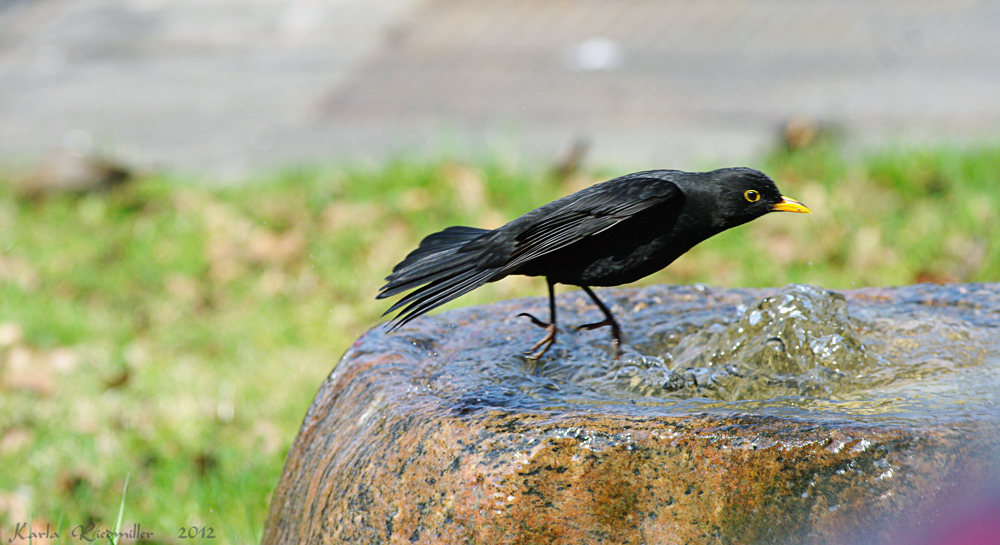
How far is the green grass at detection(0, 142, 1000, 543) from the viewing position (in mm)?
3682

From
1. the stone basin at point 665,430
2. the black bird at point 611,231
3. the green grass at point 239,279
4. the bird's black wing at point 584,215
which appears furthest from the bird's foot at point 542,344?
the green grass at point 239,279

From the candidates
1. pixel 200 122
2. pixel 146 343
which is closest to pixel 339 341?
pixel 146 343

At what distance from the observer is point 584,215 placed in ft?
6.63

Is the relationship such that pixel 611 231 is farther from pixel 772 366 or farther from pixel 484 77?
pixel 484 77

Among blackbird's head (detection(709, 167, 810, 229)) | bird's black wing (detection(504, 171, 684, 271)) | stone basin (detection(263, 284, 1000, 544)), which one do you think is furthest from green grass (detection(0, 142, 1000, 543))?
blackbird's head (detection(709, 167, 810, 229))

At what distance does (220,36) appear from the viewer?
1000 cm

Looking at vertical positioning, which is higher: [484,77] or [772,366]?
[484,77]

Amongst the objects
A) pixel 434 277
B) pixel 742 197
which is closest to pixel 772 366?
pixel 742 197

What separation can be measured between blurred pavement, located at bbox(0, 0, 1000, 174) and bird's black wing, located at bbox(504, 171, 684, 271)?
3.71m

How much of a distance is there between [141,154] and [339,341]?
3090mm

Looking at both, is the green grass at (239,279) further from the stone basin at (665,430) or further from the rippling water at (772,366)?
the rippling water at (772,366)

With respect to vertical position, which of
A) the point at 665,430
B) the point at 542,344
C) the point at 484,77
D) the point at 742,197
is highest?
the point at 484,77

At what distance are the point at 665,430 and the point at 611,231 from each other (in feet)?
1.63

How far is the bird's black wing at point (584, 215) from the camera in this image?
1.98 meters
